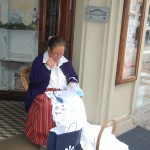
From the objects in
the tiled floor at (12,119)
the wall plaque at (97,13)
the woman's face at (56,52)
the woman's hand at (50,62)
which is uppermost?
the wall plaque at (97,13)

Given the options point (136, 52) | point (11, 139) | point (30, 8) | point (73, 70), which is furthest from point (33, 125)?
point (30, 8)

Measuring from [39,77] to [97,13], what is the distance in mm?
927

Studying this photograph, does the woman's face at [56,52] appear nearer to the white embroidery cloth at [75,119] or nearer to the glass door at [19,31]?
the white embroidery cloth at [75,119]

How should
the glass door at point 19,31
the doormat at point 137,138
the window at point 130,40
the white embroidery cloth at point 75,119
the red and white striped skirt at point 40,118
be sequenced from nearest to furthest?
1. the white embroidery cloth at point 75,119
2. the red and white striped skirt at point 40,118
3. the window at point 130,40
4. the doormat at point 137,138
5. the glass door at point 19,31

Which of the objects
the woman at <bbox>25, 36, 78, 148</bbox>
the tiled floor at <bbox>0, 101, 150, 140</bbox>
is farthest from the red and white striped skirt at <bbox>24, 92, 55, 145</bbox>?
the tiled floor at <bbox>0, 101, 150, 140</bbox>

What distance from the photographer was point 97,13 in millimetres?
2861

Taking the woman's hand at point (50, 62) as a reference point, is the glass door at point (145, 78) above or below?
below

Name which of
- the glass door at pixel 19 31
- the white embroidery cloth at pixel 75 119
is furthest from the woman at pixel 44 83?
the glass door at pixel 19 31

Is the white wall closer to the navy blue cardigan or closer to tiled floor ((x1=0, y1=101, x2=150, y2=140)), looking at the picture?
the navy blue cardigan

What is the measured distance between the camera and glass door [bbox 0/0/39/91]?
4004 mm

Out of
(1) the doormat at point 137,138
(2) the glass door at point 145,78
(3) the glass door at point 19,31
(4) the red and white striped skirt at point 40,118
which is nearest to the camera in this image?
(4) the red and white striped skirt at point 40,118

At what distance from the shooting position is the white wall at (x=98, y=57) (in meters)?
2.91

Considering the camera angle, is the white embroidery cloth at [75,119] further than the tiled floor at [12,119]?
No

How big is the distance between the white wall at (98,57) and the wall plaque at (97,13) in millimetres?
38
